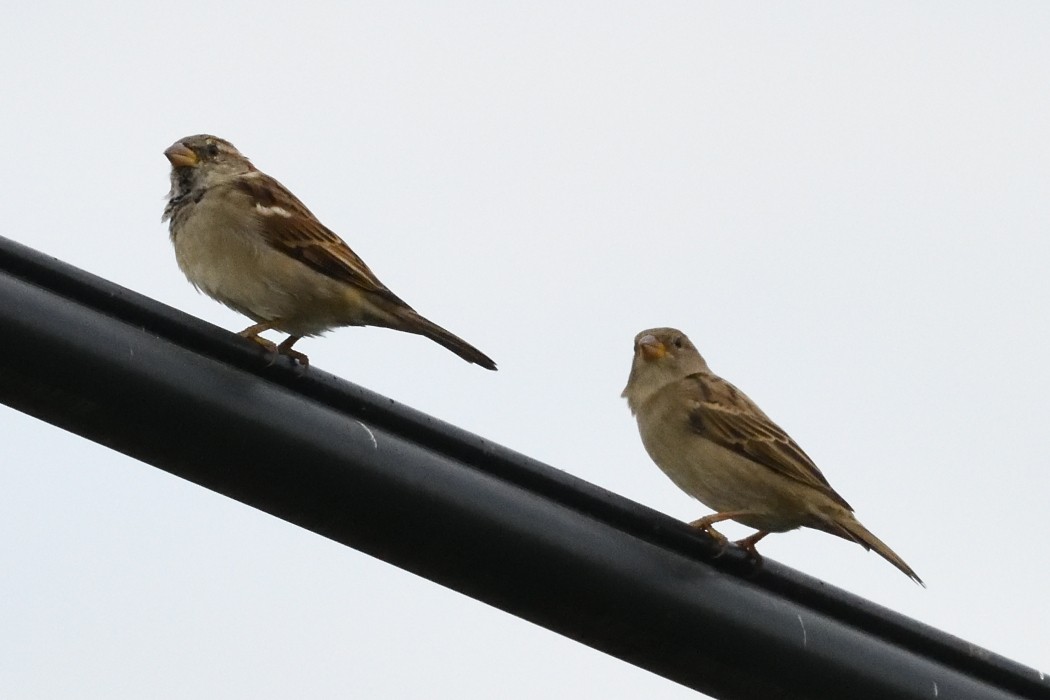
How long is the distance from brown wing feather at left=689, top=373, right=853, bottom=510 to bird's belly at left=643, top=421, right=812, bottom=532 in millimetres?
37

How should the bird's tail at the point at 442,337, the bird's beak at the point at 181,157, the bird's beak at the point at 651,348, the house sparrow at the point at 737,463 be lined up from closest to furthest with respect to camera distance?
the bird's tail at the point at 442,337 → the house sparrow at the point at 737,463 → the bird's beak at the point at 181,157 → the bird's beak at the point at 651,348

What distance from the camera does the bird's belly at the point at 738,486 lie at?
6.03 m

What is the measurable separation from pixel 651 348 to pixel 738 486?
1.32 meters

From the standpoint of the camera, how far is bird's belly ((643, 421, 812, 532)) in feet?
19.8

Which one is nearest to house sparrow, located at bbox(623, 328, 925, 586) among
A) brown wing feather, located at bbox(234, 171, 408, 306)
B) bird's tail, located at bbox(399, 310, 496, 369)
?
bird's tail, located at bbox(399, 310, 496, 369)

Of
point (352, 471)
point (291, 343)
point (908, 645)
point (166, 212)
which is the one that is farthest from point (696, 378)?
point (352, 471)

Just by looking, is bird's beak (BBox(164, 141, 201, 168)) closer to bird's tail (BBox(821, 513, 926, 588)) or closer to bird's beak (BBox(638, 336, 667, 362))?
bird's beak (BBox(638, 336, 667, 362))

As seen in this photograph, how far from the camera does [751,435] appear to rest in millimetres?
6246

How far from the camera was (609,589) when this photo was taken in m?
3.01

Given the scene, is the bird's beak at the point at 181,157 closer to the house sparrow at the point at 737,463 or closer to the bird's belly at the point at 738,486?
the house sparrow at the point at 737,463

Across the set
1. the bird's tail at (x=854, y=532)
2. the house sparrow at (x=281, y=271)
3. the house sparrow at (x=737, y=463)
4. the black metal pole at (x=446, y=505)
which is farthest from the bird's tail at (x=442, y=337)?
the black metal pole at (x=446, y=505)

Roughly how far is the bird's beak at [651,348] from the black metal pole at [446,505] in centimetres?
398

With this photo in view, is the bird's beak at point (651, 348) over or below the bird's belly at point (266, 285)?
over

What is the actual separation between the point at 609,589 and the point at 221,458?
2.54 feet
